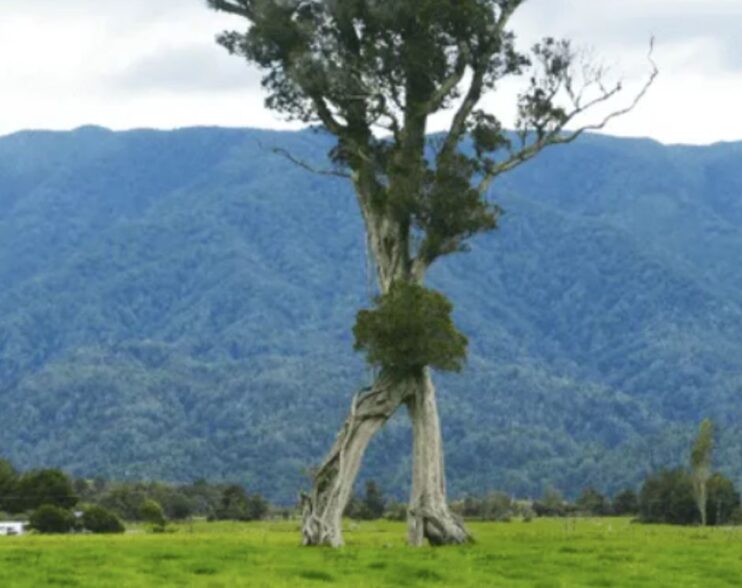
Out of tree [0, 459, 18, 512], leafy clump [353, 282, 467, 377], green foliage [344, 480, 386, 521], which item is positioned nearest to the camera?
leafy clump [353, 282, 467, 377]

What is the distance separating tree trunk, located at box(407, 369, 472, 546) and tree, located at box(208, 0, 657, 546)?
4 centimetres

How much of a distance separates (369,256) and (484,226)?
→ 4.31m

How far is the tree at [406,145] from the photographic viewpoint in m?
44.5

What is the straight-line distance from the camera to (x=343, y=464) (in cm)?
4519

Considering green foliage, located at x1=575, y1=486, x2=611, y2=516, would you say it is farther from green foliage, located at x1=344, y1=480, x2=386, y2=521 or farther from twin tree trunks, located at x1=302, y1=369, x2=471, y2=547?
twin tree trunks, located at x1=302, y1=369, x2=471, y2=547

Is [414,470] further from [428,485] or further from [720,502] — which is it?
[720,502]

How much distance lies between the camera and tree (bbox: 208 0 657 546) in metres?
44.5

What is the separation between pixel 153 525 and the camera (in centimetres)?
8750

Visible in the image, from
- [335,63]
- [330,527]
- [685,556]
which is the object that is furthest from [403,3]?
[685,556]

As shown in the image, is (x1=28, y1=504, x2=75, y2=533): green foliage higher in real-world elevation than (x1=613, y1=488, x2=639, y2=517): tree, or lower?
lower

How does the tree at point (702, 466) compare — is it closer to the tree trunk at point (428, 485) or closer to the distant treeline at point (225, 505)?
the distant treeline at point (225, 505)

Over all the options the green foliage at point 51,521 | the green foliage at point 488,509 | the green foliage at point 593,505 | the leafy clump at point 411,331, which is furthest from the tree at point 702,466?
the leafy clump at point 411,331

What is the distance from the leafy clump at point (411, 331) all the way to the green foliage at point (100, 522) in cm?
3781

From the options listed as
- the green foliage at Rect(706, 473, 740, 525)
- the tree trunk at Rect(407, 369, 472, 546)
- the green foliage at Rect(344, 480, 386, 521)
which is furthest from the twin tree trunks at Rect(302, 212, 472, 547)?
the green foliage at Rect(344, 480, 386, 521)
